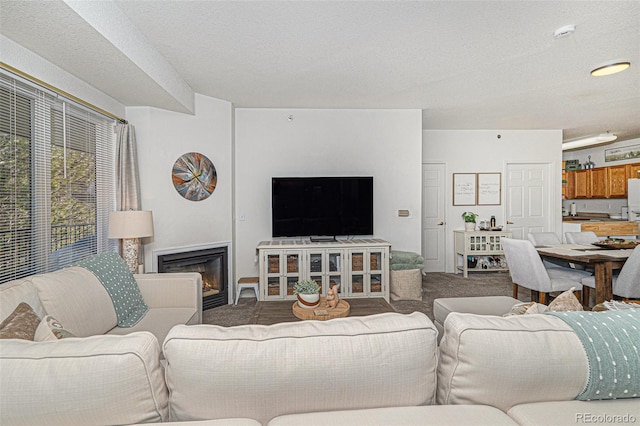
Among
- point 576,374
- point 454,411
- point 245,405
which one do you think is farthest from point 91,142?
point 576,374

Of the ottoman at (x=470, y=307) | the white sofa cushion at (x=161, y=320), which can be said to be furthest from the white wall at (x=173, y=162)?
the ottoman at (x=470, y=307)

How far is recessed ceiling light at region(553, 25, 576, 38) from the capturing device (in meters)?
2.34

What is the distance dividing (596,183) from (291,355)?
26.4 ft

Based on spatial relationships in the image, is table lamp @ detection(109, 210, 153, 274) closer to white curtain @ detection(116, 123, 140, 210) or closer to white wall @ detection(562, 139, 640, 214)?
white curtain @ detection(116, 123, 140, 210)

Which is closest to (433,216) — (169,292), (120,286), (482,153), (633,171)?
(482,153)

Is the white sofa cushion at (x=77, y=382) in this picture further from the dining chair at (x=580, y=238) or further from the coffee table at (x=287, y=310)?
the dining chair at (x=580, y=238)

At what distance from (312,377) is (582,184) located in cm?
821

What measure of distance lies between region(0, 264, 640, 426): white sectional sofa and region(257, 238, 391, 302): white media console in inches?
118

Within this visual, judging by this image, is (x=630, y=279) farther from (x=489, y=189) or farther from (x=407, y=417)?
(x=407, y=417)

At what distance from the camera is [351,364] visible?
901 millimetres

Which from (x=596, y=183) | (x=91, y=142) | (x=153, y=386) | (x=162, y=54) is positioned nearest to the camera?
(x=153, y=386)

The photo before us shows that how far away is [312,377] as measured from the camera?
0.89 m

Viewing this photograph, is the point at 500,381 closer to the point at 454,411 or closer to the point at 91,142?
the point at 454,411

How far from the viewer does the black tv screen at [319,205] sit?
167 inches
